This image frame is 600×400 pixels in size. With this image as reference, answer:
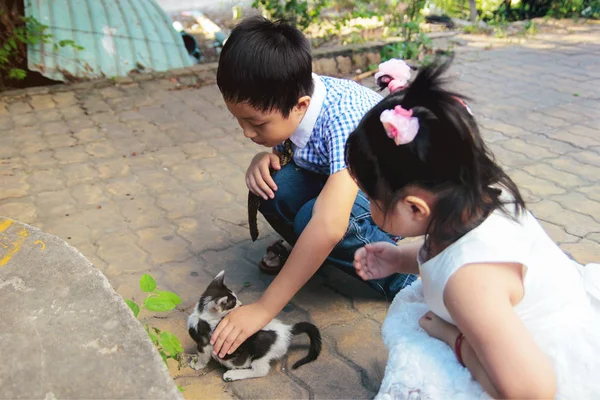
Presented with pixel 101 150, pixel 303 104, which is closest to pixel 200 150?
pixel 101 150

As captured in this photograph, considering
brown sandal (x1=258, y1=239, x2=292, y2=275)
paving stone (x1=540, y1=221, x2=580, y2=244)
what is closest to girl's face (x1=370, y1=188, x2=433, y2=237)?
brown sandal (x1=258, y1=239, x2=292, y2=275)

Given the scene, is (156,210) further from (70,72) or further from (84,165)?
(70,72)

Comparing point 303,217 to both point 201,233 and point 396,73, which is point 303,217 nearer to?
point 396,73

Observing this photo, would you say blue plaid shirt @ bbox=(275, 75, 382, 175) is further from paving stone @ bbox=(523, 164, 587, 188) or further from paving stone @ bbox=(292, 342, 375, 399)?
paving stone @ bbox=(523, 164, 587, 188)

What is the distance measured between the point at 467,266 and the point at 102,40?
510cm

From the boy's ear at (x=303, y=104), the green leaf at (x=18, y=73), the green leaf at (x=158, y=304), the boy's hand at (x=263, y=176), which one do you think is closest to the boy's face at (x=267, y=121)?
the boy's ear at (x=303, y=104)

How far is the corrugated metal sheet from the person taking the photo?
17.8 feet

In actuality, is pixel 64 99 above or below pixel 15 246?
below

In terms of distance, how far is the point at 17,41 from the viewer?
5.23 metres

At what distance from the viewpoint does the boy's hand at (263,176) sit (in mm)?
2422

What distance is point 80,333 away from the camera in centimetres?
159

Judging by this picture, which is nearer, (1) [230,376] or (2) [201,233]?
(1) [230,376]

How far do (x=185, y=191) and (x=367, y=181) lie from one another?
7.20 ft

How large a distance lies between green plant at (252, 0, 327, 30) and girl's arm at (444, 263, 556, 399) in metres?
5.13
